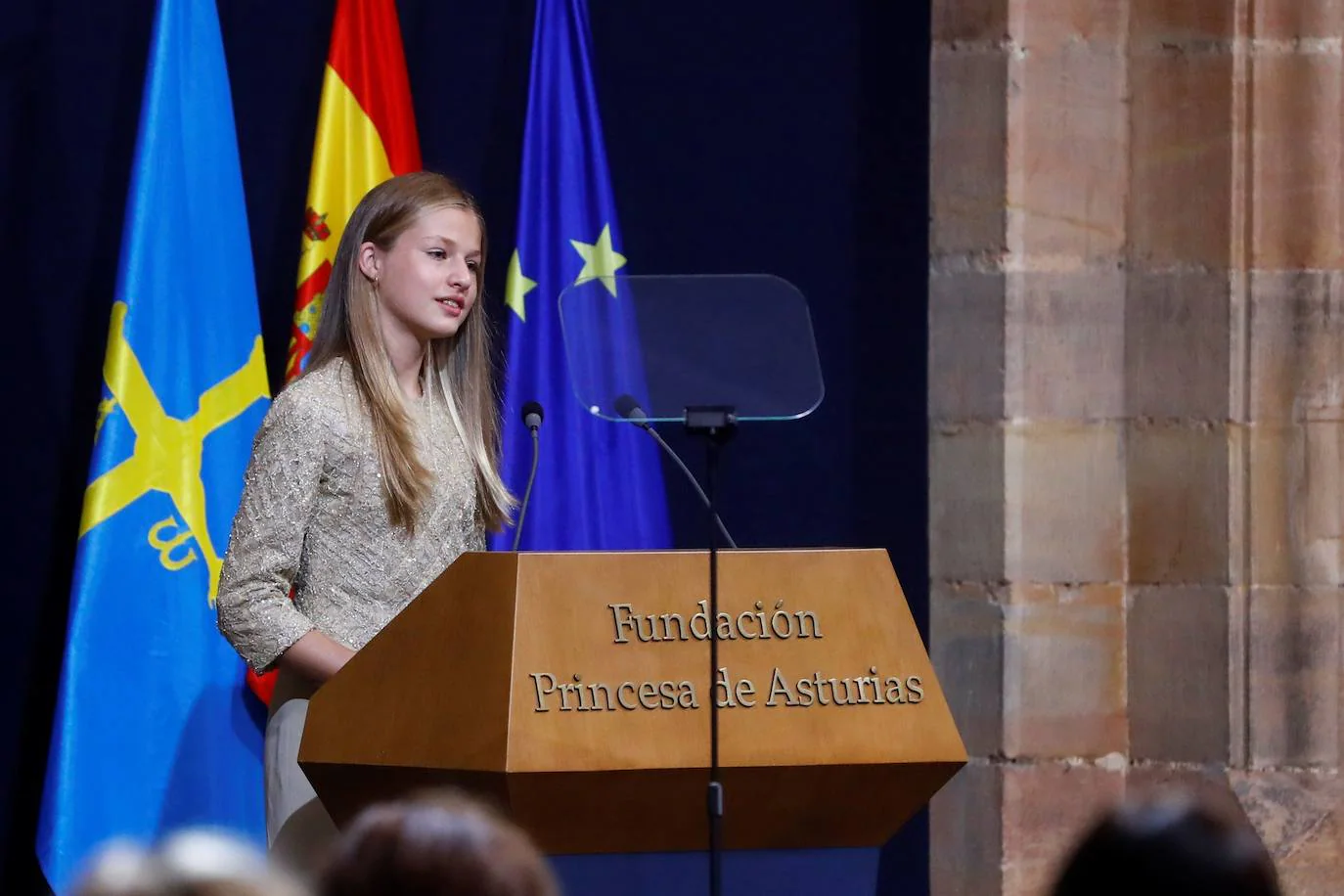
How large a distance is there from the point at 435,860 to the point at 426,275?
2137mm

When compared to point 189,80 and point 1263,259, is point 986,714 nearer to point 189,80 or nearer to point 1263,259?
point 1263,259

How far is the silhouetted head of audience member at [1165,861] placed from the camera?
101cm

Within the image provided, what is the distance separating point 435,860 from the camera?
3.45 feet

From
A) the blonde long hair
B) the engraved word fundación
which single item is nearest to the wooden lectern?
the engraved word fundación

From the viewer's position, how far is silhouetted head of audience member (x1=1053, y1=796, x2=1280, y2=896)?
3.33ft

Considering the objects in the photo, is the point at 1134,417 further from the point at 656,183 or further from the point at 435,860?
the point at 435,860

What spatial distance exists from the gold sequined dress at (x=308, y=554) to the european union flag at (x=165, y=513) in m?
1.22

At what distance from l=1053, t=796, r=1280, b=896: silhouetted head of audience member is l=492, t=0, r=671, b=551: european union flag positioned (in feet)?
10.8

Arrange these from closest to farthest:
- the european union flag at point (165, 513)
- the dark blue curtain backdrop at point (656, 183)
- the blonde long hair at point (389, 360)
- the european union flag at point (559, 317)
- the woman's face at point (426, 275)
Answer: the blonde long hair at point (389, 360), the woman's face at point (426, 275), the european union flag at point (165, 513), the european union flag at point (559, 317), the dark blue curtain backdrop at point (656, 183)

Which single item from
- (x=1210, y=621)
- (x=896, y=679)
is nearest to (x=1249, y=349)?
(x=1210, y=621)

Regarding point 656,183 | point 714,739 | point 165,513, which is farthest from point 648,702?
point 656,183

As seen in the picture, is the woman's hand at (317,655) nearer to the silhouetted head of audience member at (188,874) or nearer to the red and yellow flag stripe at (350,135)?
the red and yellow flag stripe at (350,135)

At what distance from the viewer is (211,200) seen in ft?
14.0

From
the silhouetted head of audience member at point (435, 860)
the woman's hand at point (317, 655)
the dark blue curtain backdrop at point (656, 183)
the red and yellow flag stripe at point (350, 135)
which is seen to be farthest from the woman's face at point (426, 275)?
the silhouetted head of audience member at point (435, 860)
